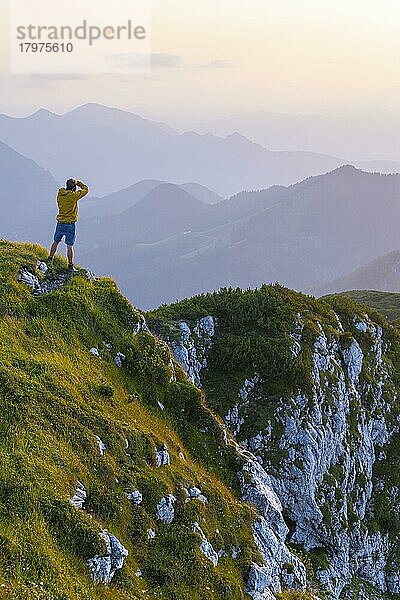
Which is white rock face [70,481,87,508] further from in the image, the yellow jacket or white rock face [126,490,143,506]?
the yellow jacket

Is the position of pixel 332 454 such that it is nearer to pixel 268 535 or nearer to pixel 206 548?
pixel 268 535

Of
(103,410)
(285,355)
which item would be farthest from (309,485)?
(103,410)

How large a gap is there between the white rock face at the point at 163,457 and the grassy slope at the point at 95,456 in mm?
307

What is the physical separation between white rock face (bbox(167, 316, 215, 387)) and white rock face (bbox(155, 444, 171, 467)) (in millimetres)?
15015

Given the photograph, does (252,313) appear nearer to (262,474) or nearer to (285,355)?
(285,355)

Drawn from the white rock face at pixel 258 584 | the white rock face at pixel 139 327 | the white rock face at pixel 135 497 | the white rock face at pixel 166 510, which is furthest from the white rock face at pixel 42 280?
the white rock face at pixel 258 584

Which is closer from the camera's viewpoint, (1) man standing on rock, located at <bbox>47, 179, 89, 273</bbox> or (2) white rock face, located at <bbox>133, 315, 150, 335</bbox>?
(1) man standing on rock, located at <bbox>47, 179, 89, 273</bbox>

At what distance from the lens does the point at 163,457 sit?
20.9m

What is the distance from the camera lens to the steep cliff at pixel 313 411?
34.6m

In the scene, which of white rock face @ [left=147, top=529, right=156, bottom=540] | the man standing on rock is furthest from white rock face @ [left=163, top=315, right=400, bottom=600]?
the man standing on rock

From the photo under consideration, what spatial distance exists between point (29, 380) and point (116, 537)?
248 inches

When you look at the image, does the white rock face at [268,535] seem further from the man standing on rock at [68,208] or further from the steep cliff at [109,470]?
the man standing on rock at [68,208]

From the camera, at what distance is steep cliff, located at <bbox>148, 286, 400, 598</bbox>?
34.6 meters

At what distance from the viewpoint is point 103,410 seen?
67.2ft
